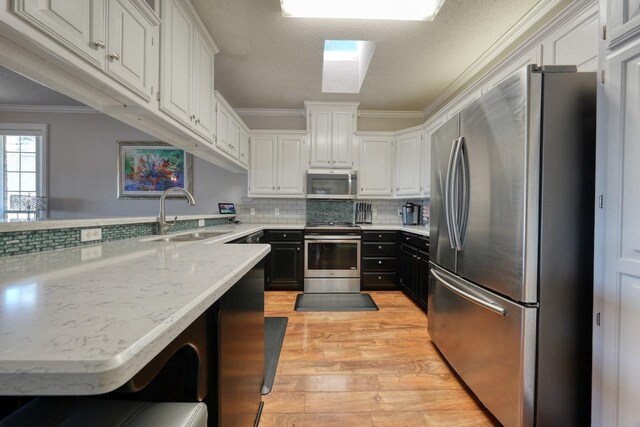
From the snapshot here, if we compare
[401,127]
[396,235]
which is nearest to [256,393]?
[396,235]

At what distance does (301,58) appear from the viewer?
2648 mm

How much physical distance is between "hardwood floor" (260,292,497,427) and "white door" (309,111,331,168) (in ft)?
7.18

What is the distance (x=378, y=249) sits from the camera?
138 inches

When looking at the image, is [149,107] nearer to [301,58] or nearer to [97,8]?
[97,8]

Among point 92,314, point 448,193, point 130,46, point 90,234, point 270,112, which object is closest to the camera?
point 92,314

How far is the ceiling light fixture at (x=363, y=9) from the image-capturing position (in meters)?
1.98

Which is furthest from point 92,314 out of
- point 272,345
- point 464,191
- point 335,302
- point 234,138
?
point 234,138

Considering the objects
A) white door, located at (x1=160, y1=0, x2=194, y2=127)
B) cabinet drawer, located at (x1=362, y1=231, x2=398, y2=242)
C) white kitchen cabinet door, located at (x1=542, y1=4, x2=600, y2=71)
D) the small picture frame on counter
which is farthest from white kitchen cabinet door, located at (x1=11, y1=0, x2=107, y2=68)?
cabinet drawer, located at (x1=362, y1=231, x2=398, y2=242)

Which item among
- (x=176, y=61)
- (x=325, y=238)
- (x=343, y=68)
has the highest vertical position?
(x=343, y=68)

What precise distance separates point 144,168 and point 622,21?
4.82 meters

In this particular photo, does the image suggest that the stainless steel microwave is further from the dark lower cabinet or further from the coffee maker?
the coffee maker

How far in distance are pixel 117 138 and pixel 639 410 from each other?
217 inches

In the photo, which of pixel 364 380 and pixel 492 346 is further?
pixel 364 380

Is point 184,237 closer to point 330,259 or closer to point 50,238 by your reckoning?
point 50,238
